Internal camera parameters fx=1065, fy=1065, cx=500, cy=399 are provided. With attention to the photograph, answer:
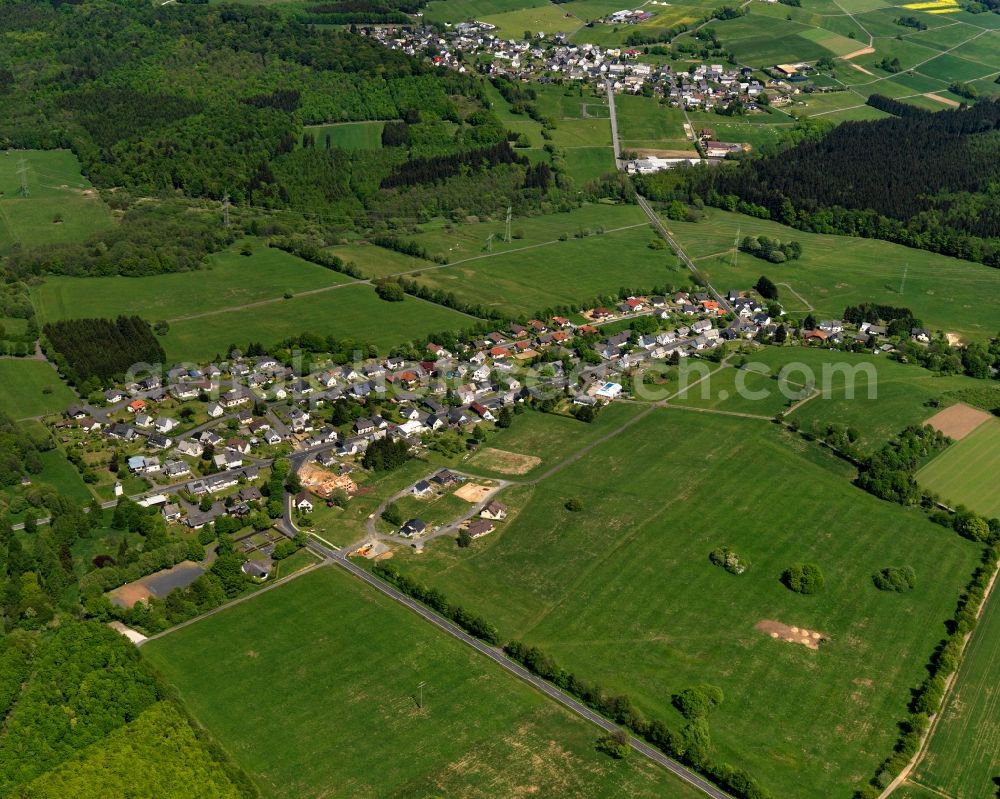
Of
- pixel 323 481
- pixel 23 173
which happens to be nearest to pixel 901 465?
pixel 323 481

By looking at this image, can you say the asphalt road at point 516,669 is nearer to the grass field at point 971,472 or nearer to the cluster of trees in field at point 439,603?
the cluster of trees in field at point 439,603

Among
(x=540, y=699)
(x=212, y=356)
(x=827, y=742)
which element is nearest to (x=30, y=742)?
(x=540, y=699)

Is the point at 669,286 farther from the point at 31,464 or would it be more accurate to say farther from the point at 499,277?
the point at 31,464

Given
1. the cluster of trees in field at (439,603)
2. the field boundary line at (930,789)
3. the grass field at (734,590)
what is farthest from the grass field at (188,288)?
the field boundary line at (930,789)

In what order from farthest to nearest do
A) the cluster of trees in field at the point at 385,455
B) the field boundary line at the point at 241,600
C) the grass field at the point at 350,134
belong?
1. the grass field at the point at 350,134
2. the cluster of trees in field at the point at 385,455
3. the field boundary line at the point at 241,600

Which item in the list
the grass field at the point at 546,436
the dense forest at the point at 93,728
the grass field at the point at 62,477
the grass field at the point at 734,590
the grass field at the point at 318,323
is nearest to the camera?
the dense forest at the point at 93,728

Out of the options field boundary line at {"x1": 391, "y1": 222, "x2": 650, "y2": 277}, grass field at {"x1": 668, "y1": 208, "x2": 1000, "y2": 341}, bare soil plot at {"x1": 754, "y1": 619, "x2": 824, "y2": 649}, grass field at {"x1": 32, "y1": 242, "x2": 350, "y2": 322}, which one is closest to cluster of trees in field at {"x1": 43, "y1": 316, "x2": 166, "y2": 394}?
grass field at {"x1": 32, "y1": 242, "x2": 350, "y2": 322}

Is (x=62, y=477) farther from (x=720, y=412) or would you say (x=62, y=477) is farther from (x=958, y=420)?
(x=958, y=420)
